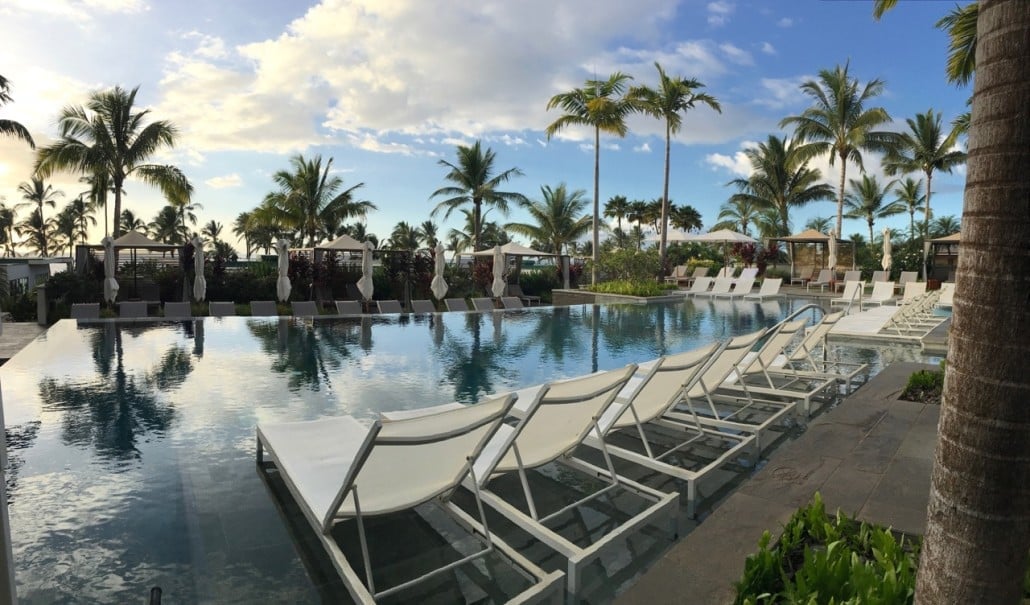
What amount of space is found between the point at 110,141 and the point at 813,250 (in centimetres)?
3139

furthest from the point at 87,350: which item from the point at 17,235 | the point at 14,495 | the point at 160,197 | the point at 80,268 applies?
the point at 17,235

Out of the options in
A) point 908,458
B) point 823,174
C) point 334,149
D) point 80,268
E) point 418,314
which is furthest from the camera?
point 823,174

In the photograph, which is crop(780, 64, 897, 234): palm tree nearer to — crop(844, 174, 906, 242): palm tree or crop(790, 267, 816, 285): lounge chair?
crop(790, 267, 816, 285): lounge chair

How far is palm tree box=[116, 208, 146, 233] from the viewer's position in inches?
2304

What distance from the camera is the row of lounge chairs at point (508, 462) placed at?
2.46 metres

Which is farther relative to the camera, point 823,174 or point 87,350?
point 823,174

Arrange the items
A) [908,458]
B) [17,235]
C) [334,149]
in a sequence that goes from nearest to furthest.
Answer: [908,458]
[334,149]
[17,235]

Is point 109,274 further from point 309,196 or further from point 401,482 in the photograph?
point 401,482

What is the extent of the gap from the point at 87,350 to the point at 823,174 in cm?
3567

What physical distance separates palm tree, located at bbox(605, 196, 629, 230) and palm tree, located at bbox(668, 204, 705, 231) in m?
3.86

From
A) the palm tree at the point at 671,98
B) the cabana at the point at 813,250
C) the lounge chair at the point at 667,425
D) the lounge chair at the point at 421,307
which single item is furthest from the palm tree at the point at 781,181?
the lounge chair at the point at 667,425

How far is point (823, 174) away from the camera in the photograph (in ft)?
110

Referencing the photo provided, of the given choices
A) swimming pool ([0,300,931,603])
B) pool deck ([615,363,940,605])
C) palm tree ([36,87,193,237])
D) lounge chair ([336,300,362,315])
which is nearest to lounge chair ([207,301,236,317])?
swimming pool ([0,300,931,603])

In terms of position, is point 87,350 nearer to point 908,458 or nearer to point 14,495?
point 14,495
